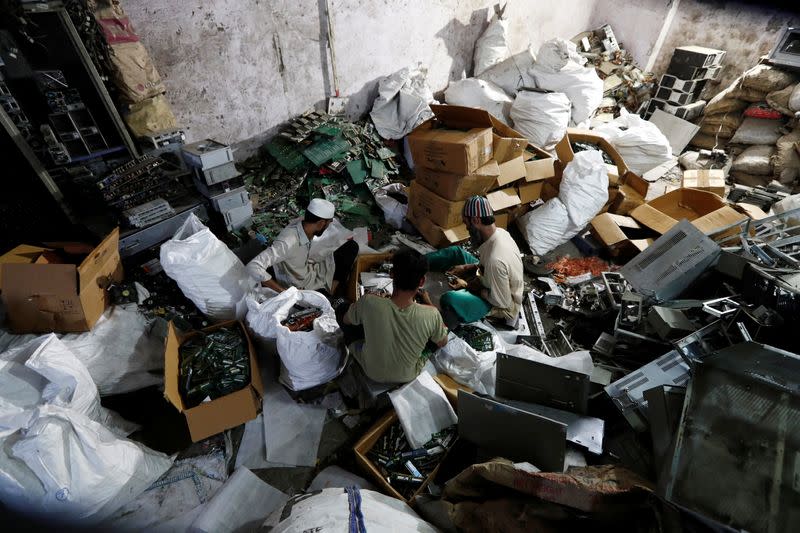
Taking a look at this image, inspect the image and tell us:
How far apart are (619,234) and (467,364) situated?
2.38 metres

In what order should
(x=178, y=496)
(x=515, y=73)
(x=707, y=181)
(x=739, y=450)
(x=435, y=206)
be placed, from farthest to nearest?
(x=515, y=73), (x=707, y=181), (x=435, y=206), (x=178, y=496), (x=739, y=450)

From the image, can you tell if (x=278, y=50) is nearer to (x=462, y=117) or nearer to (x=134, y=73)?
(x=134, y=73)

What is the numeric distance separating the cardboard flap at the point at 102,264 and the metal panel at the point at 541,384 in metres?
2.40

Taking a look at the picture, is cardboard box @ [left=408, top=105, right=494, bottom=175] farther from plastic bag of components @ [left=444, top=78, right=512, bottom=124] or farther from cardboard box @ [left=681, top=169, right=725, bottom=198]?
cardboard box @ [left=681, top=169, right=725, bottom=198]

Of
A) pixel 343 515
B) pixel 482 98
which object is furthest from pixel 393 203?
pixel 343 515

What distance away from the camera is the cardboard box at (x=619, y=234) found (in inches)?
147

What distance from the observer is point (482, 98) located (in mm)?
5008

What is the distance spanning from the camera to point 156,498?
6.49ft

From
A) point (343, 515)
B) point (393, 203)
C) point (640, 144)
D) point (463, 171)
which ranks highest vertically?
point (463, 171)

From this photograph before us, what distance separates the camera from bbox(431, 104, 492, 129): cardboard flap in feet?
11.7

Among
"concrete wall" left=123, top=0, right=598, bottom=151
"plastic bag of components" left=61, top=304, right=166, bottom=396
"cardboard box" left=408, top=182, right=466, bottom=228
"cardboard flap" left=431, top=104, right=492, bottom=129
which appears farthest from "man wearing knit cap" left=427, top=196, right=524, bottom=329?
"concrete wall" left=123, top=0, right=598, bottom=151

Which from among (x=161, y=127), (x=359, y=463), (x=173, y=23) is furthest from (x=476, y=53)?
(x=359, y=463)

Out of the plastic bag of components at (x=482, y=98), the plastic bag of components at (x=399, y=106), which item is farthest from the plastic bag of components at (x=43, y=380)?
the plastic bag of components at (x=482, y=98)

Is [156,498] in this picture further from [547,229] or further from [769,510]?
[547,229]
